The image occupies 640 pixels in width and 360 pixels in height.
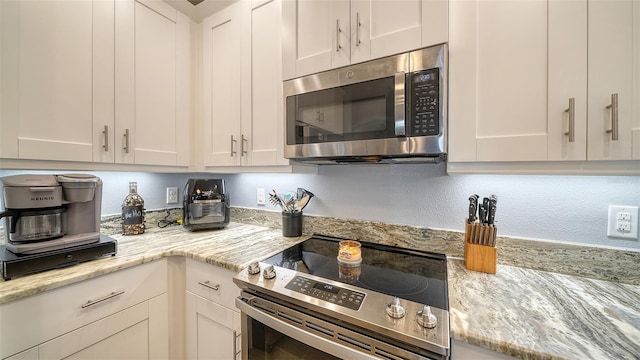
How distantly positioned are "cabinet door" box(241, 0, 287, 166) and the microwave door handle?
62 centimetres

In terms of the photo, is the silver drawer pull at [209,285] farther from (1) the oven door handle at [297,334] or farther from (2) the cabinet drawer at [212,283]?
(1) the oven door handle at [297,334]

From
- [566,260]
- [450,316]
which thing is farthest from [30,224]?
[566,260]

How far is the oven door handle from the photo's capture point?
0.67 m

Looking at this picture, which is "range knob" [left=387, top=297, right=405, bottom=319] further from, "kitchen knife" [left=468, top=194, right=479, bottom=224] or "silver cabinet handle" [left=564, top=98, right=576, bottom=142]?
"silver cabinet handle" [left=564, top=98, right=576, bottom=142]

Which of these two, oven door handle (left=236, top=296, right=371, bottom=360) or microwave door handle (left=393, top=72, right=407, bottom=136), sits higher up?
microwave door handle (left=393, top=72, right=407, bottom=136)

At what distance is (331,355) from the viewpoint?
73 centimetres

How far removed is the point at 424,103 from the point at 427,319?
2.36 feet

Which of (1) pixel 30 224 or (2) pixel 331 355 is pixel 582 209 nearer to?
(2) pixel 331 355

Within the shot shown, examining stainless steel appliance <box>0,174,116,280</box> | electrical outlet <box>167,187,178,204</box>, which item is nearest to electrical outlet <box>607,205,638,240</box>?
stainless steel appliance <box>0,174,116,280</box>

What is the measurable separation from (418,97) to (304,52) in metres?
0.62

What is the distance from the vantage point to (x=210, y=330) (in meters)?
1.12

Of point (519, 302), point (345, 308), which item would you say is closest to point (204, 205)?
point (345, 308)

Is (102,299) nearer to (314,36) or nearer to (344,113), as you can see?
(344,113)

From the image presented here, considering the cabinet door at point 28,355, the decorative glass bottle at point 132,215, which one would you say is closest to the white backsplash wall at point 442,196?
the decorative glass bottle at point 132,215
